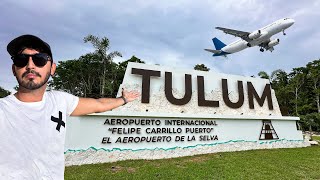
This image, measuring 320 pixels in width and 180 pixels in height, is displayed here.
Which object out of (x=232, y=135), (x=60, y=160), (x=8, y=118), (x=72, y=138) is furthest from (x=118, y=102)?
(x=232, y=135)

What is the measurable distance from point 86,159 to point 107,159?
80 cm

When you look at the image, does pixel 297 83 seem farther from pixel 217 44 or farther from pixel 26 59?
pixel 26 59

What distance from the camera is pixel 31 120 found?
182 centimetres

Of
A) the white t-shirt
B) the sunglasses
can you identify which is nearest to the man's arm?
the white t-shirt

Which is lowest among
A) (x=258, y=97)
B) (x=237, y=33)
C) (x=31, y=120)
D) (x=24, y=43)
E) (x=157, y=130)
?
(x=157, y=130)

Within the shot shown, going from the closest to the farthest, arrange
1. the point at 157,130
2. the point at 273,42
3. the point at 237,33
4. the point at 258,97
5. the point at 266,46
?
the point at 157,130 → the point at 258,97 → the point at 237,33 → the point at 273,42 → the point at 266,46

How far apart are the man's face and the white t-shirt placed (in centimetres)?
12

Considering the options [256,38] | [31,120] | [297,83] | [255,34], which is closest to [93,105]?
[31,120]

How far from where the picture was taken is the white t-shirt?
170 centimetres

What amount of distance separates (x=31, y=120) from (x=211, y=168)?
8.26m

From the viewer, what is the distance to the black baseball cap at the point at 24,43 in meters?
1.92

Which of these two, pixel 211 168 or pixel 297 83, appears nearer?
pixel 211 168

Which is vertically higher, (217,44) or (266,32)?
(217,44)

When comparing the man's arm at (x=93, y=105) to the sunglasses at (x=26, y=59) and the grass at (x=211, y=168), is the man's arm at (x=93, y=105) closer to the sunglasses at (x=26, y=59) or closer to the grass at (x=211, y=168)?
the sunglasses at (x=26, y=59)
